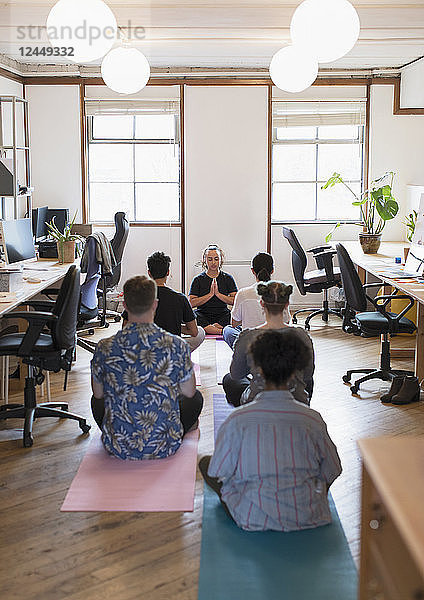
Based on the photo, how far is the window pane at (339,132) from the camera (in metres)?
8.59

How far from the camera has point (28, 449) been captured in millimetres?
4125

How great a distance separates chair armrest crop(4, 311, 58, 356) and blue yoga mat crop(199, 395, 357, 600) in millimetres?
1545

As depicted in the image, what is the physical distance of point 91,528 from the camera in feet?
10.4

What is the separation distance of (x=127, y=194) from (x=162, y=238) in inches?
24.8

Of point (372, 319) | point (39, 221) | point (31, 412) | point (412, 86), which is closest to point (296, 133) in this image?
point (412, 86)

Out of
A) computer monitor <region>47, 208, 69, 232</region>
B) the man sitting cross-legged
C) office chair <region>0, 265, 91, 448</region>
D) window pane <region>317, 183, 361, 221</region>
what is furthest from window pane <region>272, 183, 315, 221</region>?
office chair <region>0, 265, 91, 448</region>

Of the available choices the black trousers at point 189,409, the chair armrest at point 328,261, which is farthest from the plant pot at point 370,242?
the black trousers at point 189,409

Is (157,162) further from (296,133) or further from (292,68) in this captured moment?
(292,68)

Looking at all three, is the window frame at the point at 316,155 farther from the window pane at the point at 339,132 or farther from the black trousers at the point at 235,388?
the black trousers at the point at 235,388

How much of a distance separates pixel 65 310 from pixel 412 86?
5.08 m

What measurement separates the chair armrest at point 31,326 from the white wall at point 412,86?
494cm

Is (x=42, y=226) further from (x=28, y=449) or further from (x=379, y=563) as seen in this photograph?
(x=379, y=563)

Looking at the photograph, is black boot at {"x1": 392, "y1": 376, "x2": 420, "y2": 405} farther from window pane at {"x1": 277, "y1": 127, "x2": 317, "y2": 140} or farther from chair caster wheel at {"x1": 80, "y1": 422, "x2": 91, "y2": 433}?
window pane at {"x1": 277, "y1": 127, "x2": 317, "y2": 140}

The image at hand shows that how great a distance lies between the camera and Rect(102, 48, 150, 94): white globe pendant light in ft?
16.4
